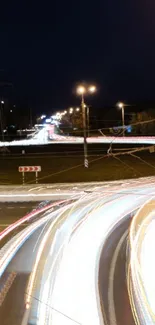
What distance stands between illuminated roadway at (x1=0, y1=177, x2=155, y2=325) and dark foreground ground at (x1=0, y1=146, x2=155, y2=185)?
15.7 metres

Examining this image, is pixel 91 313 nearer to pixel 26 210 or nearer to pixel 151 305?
pixel 151 305

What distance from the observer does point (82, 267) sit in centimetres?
1367

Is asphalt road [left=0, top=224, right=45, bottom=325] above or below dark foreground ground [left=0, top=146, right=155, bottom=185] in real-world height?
below

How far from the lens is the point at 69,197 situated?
29578mm

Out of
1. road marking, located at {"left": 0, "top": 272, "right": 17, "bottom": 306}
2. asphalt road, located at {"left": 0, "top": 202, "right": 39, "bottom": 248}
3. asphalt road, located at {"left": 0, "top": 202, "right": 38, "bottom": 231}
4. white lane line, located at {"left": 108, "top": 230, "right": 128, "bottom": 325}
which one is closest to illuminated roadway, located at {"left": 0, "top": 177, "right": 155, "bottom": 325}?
white lane line, located at {"left": 108, "top": 230, "right": 128, "bottom": 325}

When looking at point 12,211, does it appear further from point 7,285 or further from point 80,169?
point 80,169

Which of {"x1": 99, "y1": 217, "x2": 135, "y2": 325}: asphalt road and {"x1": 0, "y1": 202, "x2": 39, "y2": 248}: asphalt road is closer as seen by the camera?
{"x1": 99, "y1": 217, "x2": 135, "y2": 325}: asphalt road

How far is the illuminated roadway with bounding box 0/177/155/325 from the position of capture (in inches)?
399

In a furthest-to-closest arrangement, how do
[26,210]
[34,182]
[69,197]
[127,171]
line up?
[127,171] < [34,182] < [69,197] < [26,210]

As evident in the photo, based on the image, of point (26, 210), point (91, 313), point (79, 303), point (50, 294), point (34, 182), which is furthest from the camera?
point (34, 182)

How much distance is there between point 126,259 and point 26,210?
38.4 feet

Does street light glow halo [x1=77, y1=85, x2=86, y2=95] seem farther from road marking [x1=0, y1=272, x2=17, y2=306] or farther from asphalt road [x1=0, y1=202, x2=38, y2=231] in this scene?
road marking [x1=0, y1=272, x2=17, y2=306]

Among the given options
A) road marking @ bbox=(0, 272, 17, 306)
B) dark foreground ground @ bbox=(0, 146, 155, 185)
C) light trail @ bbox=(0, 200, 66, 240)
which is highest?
dark foreground ground @ bbox=(0, 146, 155, 185)

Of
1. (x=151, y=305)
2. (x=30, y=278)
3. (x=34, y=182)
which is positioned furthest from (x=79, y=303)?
(x=34, y=182)
